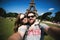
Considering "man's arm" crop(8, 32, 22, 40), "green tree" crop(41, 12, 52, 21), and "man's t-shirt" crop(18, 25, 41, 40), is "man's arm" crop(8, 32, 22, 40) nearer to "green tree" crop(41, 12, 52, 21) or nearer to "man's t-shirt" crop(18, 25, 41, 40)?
"man's t-shirt" crop(18, 25, 41, 40)

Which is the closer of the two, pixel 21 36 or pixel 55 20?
pixel 21 36

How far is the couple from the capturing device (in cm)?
231

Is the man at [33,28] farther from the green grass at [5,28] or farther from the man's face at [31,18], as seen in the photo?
the green grass at [5,28]

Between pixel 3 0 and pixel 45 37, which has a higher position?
pixel 3 0

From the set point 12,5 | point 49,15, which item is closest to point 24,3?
point 12,5

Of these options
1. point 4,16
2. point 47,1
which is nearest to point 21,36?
point 4,16

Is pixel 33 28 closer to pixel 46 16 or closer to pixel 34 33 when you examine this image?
pixel 34 33

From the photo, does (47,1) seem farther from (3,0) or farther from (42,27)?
(3,0)

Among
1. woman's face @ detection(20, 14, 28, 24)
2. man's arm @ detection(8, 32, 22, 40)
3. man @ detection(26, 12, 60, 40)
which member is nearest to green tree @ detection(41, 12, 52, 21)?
man @ detection(26, 12, 60, 40)

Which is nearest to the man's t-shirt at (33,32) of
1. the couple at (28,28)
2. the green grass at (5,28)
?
the couple at (28,28)

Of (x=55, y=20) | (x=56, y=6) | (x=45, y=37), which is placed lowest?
(x=45, y=37)

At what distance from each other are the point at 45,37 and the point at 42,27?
4.3 inches

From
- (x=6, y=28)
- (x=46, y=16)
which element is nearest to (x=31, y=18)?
(x=46, y=16)

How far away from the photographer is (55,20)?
2.46 m
